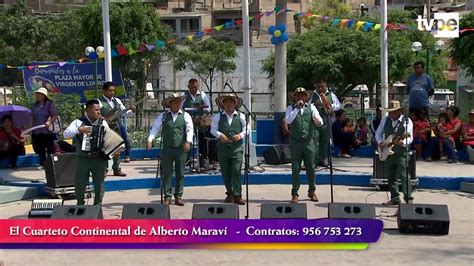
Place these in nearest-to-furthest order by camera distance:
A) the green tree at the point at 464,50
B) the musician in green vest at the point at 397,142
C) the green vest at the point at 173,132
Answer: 1. the musician in green vest at the point at 397,142
2. the green vest at the point at 173,132
3. the green tree at the point at 464,50

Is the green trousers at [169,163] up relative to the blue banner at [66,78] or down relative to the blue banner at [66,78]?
down

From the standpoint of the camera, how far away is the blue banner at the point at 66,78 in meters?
21.3

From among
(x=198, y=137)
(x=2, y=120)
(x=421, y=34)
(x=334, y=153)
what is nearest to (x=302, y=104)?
(x=198, y=137)

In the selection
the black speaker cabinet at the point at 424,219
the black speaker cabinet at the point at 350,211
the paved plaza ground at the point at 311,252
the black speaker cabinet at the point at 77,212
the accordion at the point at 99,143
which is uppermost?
the accordion at the point at 99,143

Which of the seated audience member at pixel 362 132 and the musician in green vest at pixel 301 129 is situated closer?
the musician in green vest at pixel 301 129

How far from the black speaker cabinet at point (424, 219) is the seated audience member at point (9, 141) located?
327 inches

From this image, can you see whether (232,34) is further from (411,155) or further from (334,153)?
(411,155)

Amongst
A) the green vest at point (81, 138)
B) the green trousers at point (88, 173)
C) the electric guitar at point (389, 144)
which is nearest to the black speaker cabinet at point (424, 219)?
the electric guitar at point (389, 144)

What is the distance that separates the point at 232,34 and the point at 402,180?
1561 inches

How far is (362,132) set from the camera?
51.9 ft

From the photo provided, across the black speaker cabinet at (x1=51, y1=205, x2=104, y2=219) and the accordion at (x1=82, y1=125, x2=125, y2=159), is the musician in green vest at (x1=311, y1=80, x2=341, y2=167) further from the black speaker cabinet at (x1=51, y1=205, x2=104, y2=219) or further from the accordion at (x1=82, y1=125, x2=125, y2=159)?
the black speaker cabinet at (x1=51, y1=205, x2=104, y2=219)

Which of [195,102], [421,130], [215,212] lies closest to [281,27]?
[195,102]

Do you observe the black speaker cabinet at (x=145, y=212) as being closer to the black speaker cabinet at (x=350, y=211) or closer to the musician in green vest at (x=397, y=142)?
the black speaker cabinet at (x=350, y=211)

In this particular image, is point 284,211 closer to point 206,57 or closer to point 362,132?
point 362,132
